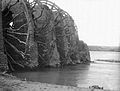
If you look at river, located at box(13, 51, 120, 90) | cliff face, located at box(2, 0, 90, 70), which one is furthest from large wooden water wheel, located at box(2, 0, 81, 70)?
river, located at box(13, 51, 120, 90)

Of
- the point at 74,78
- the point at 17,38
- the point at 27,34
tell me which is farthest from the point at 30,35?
the point at 74,78

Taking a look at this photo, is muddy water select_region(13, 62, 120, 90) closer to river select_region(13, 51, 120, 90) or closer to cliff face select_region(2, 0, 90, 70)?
river select_region(13, 51, 120, 90)

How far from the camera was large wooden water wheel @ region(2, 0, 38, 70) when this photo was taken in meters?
16.9

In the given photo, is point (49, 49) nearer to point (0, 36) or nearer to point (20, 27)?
point (20, 27)

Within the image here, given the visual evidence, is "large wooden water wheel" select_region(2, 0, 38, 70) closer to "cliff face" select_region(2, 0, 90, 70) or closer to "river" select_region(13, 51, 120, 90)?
"cliff face" select_region(2, 0, 90, 70)

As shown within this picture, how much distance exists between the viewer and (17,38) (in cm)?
1775

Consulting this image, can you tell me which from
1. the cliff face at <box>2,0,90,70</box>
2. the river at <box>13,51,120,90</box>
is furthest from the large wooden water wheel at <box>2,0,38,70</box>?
the river at <box>13,51,120,90</box>

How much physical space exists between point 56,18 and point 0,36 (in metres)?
12.6

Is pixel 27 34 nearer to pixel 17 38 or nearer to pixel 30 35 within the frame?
pixel 30 35

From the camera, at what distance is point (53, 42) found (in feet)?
72.3

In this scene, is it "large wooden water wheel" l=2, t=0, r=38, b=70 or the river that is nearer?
the river

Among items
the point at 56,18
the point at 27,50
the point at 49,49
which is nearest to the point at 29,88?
the point at 27,50

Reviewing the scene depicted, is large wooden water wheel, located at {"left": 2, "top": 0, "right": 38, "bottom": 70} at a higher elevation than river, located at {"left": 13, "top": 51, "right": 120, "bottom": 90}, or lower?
higher

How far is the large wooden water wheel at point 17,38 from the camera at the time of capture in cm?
1692
